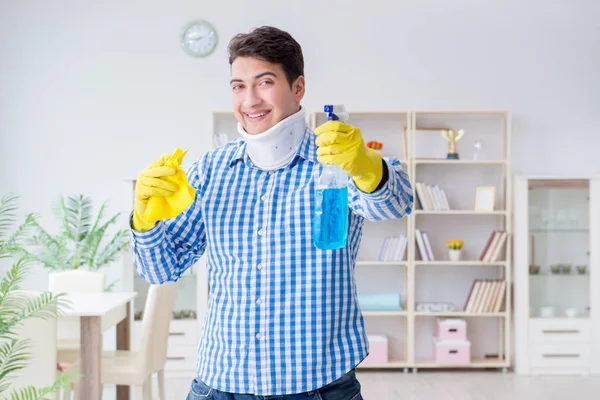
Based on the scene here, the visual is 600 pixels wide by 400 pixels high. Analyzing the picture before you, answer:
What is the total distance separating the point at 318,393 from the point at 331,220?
310 mm

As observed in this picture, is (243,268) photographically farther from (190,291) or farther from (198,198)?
(190,291)

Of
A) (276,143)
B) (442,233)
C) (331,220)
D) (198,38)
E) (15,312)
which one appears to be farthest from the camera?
(442,233)

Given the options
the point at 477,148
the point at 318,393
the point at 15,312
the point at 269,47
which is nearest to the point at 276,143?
the point at 269,47

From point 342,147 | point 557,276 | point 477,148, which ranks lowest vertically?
point 557,276

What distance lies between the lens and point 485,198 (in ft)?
18.8

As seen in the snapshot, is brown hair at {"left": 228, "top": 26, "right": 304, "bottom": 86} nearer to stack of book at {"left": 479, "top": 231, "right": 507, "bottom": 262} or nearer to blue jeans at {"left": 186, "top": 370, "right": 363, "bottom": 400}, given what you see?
blue jeans at {"left": 186, "top": 370, "right": 363, "bottom": 400}

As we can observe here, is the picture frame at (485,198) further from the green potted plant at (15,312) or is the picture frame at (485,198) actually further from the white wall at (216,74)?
the green potted plant at (15,312)

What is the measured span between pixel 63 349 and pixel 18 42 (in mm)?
2732

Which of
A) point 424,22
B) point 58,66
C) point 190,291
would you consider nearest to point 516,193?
point 424,22

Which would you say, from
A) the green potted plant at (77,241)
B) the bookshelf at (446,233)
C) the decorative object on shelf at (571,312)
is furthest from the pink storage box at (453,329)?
the green potted plant at (77,241)

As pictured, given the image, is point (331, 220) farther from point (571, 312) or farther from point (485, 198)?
point (571, 312)

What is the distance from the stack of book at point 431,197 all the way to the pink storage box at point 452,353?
3.27ft

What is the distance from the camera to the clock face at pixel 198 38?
5.81 metres

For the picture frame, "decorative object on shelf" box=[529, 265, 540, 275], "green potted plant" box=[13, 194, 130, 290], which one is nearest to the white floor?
"decorative object on shelf" box=[529, 265, 540, 275]
